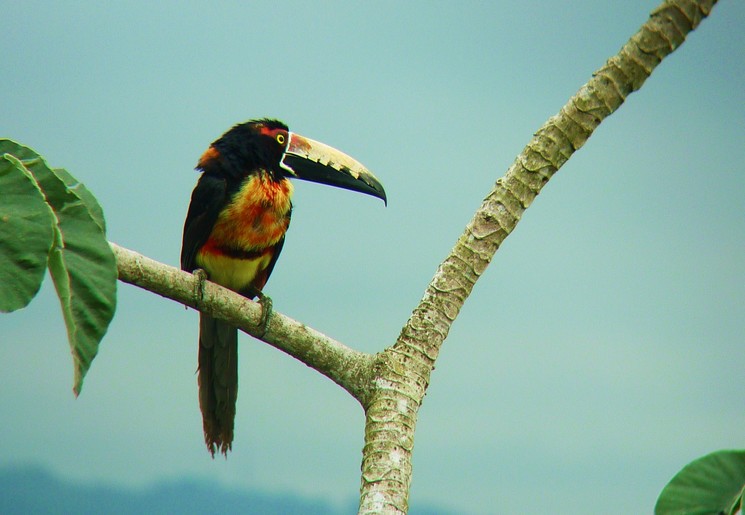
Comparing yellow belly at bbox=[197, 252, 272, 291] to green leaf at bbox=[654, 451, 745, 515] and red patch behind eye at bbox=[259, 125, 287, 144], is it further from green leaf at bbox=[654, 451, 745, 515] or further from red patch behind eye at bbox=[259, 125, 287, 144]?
green leaf at bbox=[654, 451, 745, 515]

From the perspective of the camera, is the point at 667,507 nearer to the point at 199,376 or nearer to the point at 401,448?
the point at 401,448

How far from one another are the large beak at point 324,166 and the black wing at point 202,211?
321 mm

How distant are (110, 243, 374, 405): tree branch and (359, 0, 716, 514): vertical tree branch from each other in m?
0.09

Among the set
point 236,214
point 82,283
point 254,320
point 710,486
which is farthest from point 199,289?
point 710,486

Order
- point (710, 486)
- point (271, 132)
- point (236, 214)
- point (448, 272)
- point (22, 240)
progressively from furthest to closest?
1. point (271, 132)
2. point (236, 214)
3. point (448, 272)
4. point (710, 486)
5. point (22, 240)

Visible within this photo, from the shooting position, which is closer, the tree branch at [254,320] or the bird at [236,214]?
the tree branch at [254,320]

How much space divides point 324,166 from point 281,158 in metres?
0.18

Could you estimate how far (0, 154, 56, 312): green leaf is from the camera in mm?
956

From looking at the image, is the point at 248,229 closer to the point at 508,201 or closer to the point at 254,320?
the point at 254,320

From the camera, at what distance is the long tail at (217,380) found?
3113mm

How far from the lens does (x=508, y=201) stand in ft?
8.27

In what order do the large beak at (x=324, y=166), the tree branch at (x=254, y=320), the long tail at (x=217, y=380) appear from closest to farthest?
the tree branch at (x=254, y=320) < the long tail at (x=217, y=380) < the large beak at (x=324, y=166)

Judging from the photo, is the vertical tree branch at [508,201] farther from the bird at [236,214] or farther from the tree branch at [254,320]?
the bird at [236,214]

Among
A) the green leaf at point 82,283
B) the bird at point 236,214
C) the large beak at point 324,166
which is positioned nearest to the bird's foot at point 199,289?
the bird at point 236,214
